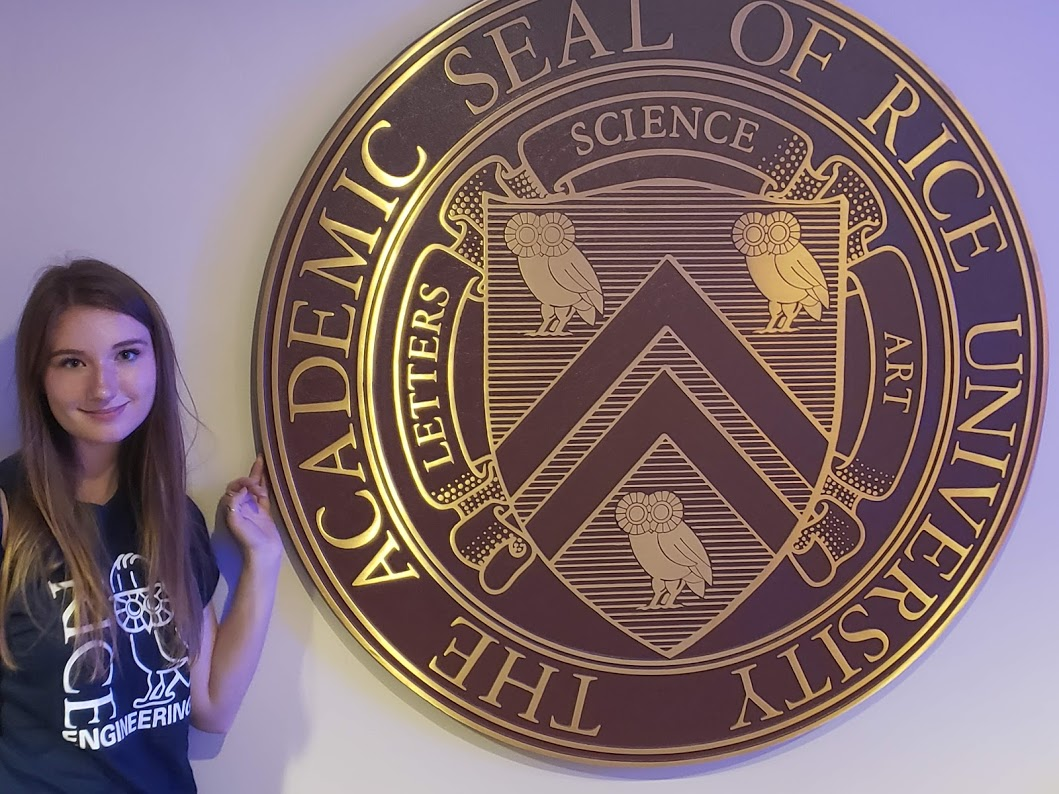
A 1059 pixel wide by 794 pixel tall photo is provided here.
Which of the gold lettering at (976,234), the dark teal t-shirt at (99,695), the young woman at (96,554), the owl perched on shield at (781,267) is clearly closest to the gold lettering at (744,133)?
the owl perched on shield at (781,267)

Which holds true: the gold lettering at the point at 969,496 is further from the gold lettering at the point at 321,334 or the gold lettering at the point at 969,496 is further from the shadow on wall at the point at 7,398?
the shadow on wall at the point at 7,398

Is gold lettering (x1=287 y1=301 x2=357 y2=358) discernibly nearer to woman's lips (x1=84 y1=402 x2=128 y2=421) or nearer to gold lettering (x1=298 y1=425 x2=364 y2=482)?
gold lettering (x1=298 y1=425 x2=364 y2=482)

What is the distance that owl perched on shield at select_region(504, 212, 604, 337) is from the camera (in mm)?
1377

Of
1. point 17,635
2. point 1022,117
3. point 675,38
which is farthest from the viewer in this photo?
point 1022,117

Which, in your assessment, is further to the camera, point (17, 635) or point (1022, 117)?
point (1022, 117)

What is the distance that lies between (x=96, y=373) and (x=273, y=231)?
351 millimetres

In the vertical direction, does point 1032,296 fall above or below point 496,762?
above

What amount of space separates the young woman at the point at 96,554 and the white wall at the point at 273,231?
132mm

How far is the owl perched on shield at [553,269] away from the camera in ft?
4.52

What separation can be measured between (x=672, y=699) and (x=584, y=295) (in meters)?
0.67

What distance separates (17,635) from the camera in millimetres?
1163

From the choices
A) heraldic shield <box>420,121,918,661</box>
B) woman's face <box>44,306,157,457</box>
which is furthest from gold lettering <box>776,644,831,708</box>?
woman's face <box>44,306,157,457</box>

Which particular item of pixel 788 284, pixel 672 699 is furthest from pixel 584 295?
pixel 672 699

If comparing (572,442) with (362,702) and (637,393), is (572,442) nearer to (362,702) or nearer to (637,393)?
(637,393)
